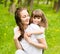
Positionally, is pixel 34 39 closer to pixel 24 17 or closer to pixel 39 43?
pixel 39 43

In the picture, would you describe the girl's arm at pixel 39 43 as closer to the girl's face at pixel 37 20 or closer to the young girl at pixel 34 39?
the young girl at pixel 34 39

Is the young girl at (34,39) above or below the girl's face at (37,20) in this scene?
below

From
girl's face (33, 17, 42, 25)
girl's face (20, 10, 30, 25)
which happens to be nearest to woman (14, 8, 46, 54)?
girl's face (20, 10, 30, 25)

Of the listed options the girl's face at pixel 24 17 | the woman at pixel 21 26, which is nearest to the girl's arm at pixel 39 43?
the woman at pixel 21 26

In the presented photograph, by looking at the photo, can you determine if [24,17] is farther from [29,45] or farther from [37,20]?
[29,45]

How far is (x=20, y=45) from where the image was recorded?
4914 millimetres

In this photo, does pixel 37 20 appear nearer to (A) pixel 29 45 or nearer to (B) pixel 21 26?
(B) pixel 21 26

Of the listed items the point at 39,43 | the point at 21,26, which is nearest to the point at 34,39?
the point at 39,43

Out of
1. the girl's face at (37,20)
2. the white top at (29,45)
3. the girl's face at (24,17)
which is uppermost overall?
the girl's face at (24,17)

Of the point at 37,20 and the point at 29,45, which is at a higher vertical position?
the point at 37,20

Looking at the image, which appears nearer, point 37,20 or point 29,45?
point 29,45

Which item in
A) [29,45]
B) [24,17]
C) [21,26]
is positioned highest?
[24,17]

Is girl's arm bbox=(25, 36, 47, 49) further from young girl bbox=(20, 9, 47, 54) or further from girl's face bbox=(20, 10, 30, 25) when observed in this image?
girl's face bbox=(20, 10, 30, 25)

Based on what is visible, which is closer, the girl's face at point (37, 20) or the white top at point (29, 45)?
the white top at point (29, 45)
